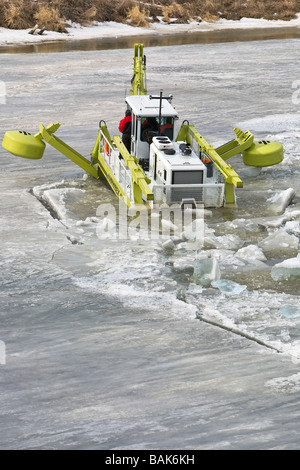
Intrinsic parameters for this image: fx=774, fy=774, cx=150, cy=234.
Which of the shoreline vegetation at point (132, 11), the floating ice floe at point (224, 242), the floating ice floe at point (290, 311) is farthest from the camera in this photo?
the shoreline vegetation at point (132, 11)

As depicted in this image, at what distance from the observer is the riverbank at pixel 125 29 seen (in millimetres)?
31047

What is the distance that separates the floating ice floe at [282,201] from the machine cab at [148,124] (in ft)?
6.64

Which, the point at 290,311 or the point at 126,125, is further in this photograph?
the point at 126,125

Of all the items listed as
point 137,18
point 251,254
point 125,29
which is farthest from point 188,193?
point 137,18

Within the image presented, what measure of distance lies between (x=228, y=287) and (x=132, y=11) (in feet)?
93.8

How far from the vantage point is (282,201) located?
12.5m

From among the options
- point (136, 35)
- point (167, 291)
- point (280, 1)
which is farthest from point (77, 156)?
point (280, 1)

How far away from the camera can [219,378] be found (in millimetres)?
7316

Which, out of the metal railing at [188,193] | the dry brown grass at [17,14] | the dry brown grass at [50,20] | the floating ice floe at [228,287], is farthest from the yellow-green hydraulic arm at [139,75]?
the dry brown grass at [17,14]

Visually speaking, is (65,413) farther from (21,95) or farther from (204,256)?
(21,95)

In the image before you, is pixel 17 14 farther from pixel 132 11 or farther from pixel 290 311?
pixel 290 311

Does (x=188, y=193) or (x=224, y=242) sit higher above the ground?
(x=188, y=193)

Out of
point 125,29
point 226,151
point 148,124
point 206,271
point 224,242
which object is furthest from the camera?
point 125,29

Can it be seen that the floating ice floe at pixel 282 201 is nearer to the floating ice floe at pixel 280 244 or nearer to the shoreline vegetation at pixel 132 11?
the floating ice floe at pixel 280 244
